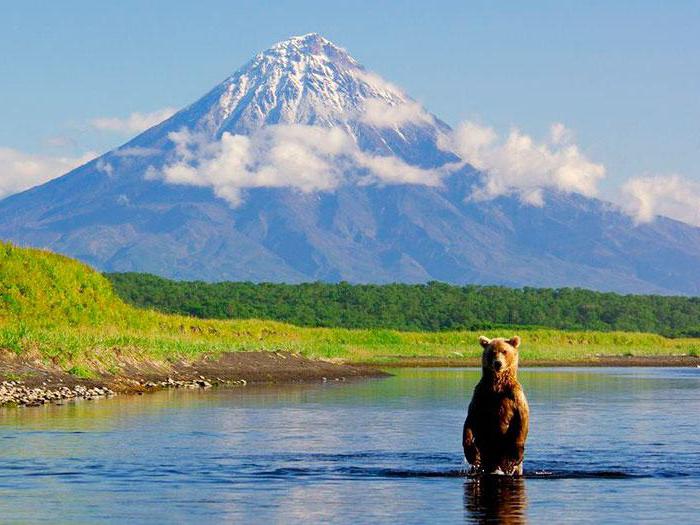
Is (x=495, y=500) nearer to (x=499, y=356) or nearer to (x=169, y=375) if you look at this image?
(x=499, y=356)

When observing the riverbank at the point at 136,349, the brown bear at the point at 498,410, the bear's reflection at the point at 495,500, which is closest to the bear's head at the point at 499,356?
the brown bear at the point at 498,410

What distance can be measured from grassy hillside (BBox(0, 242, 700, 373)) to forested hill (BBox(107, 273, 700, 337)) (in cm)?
3875

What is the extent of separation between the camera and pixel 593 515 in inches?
854

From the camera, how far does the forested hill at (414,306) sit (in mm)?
145000

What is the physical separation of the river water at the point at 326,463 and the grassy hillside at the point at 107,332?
4.50 metres

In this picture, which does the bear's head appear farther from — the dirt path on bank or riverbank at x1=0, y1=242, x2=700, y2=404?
the dirt path on bank

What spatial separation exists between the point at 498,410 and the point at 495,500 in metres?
1.79

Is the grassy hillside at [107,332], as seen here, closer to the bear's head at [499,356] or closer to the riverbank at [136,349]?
the riverbank at [136,349]

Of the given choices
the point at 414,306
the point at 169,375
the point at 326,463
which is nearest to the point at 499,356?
the point at 326,463

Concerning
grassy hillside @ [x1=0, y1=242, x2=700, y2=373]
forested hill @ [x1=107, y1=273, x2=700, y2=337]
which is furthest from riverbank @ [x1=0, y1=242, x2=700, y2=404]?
forested hill @ [x1=107, y1=273, x2=700, y2=337]

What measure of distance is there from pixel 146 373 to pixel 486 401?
96.0ft

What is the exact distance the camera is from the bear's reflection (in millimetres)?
21250

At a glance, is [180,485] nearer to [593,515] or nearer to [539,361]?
[593,515]

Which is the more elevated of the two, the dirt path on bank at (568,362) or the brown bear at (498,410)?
the dirt path on bank at (568,362)
